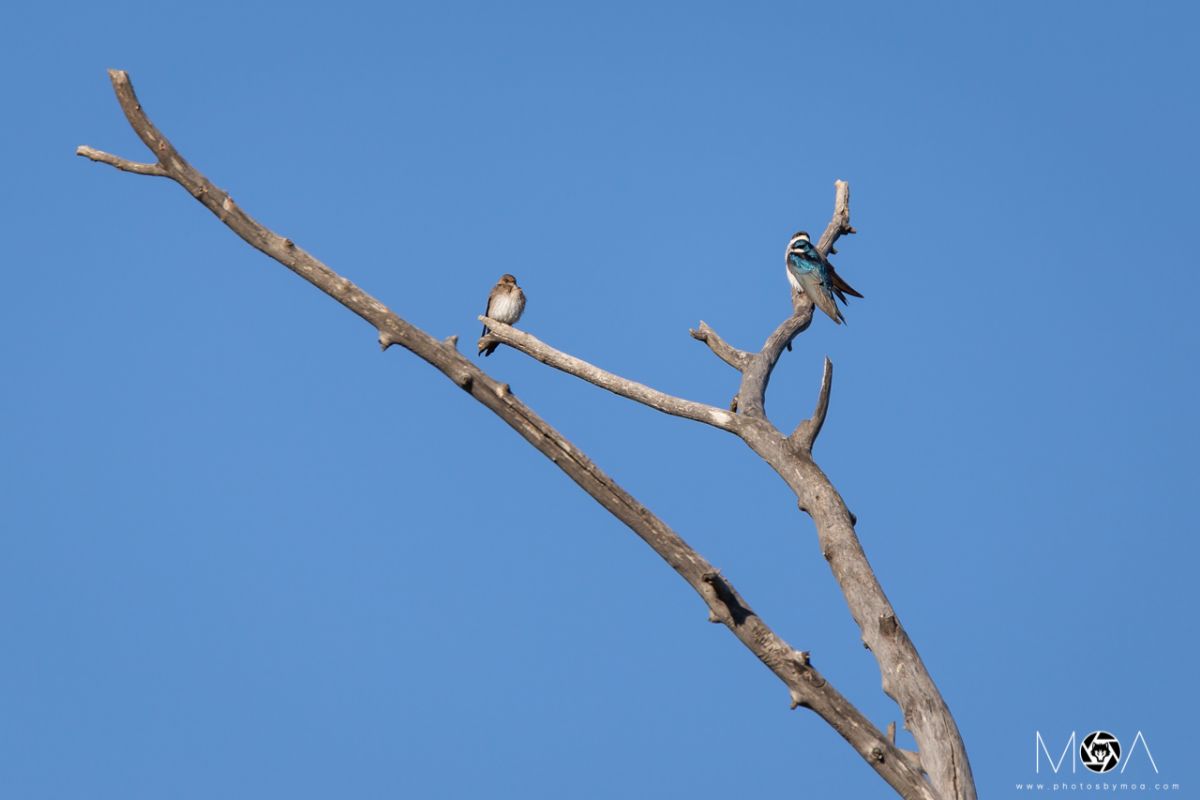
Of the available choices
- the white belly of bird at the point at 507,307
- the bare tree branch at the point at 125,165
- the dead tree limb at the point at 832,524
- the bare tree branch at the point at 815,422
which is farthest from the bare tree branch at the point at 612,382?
the white belly of bird at the point at 507,307

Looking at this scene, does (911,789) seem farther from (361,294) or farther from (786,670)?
(361,294)

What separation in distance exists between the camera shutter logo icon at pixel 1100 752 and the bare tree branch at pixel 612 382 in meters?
3.96

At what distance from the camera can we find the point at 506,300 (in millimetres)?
16125

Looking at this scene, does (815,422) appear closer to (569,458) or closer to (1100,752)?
(569,458)

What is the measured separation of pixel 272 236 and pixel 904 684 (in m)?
5.71

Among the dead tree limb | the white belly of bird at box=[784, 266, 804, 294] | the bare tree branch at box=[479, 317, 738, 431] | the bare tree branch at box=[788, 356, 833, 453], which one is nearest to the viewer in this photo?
the dead tree limb

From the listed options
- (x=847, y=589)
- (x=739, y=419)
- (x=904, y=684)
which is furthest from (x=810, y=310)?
(x=904, y=684)

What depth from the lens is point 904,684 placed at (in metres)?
8.92

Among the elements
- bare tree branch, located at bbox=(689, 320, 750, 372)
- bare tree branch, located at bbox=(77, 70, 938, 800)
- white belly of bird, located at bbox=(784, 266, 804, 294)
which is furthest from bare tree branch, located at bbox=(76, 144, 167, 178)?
white belly of bird, located at bbox=(784, 266, 804, 294)

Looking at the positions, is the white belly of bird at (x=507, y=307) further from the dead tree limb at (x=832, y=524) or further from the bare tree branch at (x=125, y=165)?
the bare tree branch at (x=125, y=165)

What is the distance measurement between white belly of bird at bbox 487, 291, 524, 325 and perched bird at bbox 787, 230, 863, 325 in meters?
3.78

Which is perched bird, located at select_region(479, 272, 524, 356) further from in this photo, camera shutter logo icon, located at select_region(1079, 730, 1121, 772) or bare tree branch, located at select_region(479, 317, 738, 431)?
camera shutter logo icon, located at select_region(1079, 730, 1121, 772)

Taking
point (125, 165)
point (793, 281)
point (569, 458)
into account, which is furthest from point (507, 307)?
point (569, 458)

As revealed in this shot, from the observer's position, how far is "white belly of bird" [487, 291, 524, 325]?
16.1m
